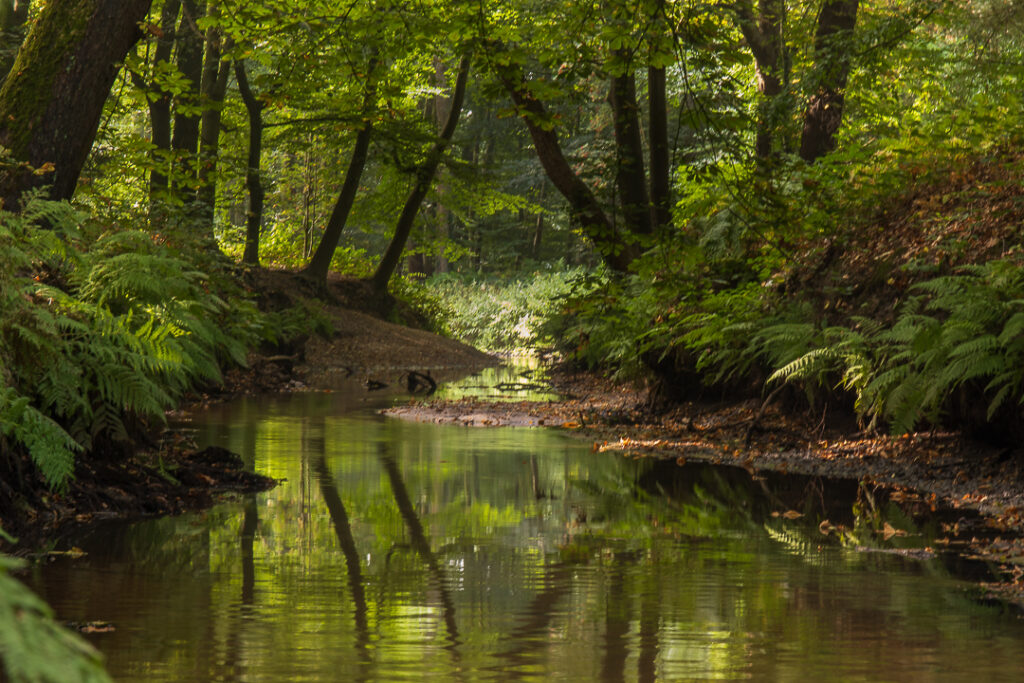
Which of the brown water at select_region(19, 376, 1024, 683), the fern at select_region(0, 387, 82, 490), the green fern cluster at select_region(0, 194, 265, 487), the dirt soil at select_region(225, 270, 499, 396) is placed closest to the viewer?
the brown water at select_region(19, 376, 1024, 683)

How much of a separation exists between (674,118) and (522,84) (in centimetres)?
2057

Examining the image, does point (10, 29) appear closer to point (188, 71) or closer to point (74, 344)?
point (188, 71)

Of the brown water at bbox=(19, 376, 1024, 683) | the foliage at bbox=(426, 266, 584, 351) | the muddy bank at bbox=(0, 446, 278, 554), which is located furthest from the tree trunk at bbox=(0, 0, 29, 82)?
the foliage at bbox=(426, 266, 584, 351)

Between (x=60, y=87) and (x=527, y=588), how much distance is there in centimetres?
577

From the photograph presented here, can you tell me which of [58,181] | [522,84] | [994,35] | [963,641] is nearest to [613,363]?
[994,35]

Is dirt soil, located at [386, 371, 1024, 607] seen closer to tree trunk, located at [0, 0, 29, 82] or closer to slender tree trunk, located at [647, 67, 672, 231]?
slender tree trunk, located at [647, 67, 672, 231]

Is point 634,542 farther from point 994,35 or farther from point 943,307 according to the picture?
point 994,35

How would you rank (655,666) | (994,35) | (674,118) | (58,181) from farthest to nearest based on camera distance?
(674,118) < (994,35) < (58,181) < (655,666)

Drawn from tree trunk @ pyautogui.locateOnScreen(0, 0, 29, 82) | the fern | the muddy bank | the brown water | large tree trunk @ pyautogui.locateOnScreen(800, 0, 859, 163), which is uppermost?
tree trunk @ pyautogui.locateOnScreen(0, 0, 29, 82)

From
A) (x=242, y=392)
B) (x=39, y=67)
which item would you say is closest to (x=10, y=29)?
(x=242, y=392)

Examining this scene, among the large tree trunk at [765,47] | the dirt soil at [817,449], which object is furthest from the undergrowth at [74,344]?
the large tree trunk at [765,47]

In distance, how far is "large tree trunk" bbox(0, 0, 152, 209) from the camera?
25.3ft

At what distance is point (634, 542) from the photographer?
5266 mm

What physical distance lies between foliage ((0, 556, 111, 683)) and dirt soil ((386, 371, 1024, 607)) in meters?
4.00
